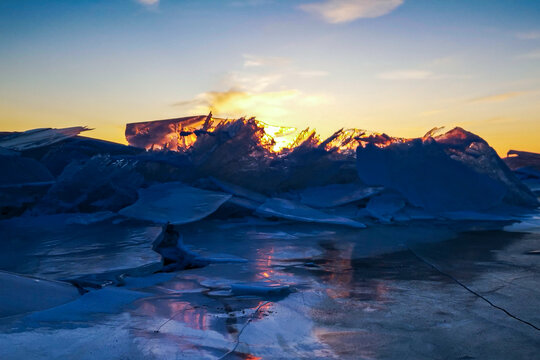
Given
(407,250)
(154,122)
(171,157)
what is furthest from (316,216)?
(154,122)

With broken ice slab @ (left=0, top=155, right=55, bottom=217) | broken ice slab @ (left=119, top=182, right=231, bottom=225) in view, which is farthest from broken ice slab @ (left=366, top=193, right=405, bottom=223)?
broken ice slab @ (left=0, top=155, right=55, bottom=217)

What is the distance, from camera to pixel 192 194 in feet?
12.0

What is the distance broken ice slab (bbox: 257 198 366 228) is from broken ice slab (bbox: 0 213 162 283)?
37.3 inches

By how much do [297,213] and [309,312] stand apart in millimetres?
2114

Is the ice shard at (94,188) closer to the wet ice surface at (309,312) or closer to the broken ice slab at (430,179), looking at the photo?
the wet ice surface at (309,312)

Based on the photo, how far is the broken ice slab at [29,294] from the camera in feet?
4.43

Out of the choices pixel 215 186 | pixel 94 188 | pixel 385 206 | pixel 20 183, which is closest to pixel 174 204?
pixel 215 186

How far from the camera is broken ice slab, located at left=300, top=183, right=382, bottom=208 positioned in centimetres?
403

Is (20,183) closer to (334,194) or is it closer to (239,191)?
(239,191)


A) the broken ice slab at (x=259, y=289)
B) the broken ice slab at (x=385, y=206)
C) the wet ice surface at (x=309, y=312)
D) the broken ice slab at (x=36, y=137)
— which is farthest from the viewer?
the broken ice slab at (x=36, y=137)

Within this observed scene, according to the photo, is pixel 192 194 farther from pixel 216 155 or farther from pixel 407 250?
pixel 407 250

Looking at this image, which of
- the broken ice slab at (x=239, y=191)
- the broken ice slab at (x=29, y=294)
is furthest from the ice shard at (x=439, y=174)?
the broken ice slab at (x=29, y=294)

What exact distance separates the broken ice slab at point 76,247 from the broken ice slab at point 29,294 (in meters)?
0.22

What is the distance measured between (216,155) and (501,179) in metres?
2.56
